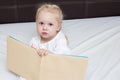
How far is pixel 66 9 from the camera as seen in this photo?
186 cm

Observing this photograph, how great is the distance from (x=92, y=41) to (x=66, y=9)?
402mm

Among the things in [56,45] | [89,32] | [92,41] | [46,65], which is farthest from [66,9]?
[46,65]

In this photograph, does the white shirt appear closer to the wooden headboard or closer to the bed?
the bed

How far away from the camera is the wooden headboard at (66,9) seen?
1.77 m

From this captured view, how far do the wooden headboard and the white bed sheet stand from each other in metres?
0.09

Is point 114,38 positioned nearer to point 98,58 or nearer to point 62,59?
point 98,58

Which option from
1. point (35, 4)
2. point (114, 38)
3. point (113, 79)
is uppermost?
point (35, 4)

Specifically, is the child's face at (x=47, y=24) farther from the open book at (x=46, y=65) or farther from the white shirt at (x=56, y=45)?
the open book at (x=46, y=65)

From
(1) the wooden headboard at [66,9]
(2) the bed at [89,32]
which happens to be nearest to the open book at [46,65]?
(2) the bed at [89,32]

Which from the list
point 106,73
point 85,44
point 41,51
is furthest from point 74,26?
point 41,51

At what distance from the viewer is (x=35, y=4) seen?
180 cm

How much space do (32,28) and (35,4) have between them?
194 mm

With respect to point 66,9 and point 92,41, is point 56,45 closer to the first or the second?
point 92,41

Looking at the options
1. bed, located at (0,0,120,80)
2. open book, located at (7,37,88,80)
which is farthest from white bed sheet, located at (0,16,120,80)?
open book, located at (7,37,88,80)
